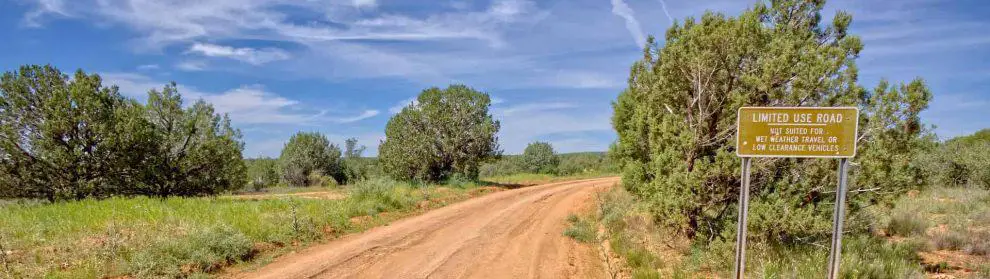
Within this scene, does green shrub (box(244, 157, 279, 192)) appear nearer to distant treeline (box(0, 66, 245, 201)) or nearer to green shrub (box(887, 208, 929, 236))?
distant treeline (box(0, 66, 245, 201))

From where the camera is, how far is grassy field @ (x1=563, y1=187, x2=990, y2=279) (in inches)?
273

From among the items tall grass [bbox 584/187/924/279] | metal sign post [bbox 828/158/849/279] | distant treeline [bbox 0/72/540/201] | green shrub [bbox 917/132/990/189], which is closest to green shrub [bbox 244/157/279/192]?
distant treeline [bbox 0/72/540/201]

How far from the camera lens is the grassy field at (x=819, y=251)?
693cm

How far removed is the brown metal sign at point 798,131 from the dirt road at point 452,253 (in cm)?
382

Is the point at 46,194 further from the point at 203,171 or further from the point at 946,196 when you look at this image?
the point at 946,196

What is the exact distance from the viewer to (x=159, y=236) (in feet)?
30.1

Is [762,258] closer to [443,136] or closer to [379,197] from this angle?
[379,197]

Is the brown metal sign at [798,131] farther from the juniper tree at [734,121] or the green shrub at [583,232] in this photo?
the green shrub at [583,232]

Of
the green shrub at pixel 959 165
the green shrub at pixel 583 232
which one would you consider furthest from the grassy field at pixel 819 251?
the green shrub at pixel 959 165

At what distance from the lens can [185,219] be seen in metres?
11.1

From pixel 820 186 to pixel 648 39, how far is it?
4.89 m

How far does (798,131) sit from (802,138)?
10 cm

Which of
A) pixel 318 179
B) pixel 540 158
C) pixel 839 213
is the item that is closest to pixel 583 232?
pixel 839 213

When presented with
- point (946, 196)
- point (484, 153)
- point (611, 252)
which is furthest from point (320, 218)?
point (946, 196)
